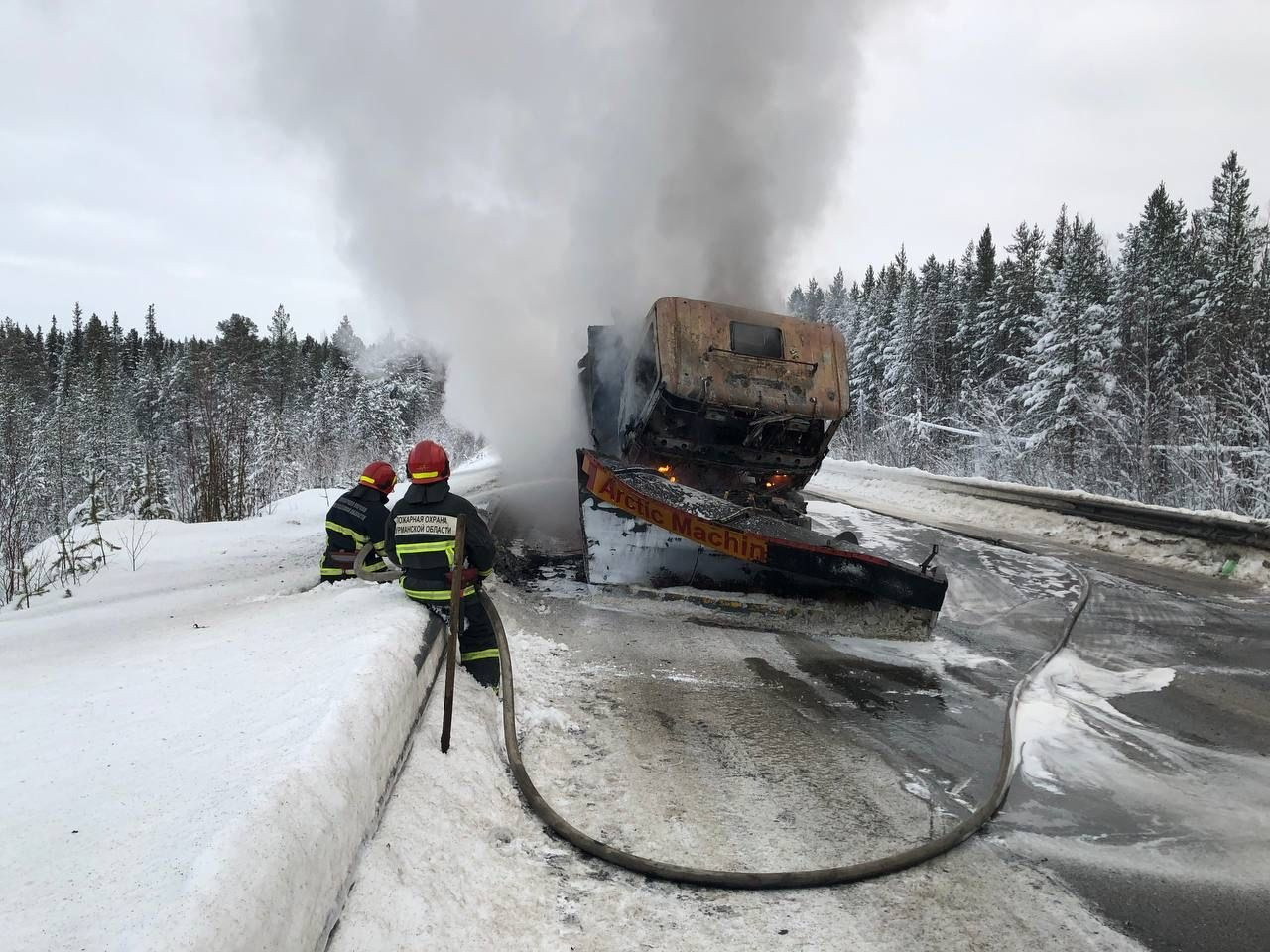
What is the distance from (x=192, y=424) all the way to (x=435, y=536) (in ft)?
42.8

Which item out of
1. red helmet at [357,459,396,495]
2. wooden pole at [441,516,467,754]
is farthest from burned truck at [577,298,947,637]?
wooden pole at [441,516,467,754]

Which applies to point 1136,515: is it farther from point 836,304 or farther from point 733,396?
point 836,304

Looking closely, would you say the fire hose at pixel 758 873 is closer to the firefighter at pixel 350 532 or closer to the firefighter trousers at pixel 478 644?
the firefighter trousers at pixel 478 644

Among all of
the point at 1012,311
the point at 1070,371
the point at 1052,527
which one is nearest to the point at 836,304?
the point at 1012,311

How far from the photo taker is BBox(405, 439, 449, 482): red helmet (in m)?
3.89

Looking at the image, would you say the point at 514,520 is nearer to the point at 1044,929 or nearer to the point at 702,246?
the point at 702,246

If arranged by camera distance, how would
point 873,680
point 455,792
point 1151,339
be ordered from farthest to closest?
Result: 1. point 1151,339
2. point 873,680
3. point 455,792

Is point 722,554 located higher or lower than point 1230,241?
lower

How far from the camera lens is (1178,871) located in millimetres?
2660

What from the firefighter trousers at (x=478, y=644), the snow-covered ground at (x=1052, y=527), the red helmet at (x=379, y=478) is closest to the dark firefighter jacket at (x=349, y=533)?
the red helmet at (x=379, y=478)

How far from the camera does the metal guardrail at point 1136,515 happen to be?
8.16 m

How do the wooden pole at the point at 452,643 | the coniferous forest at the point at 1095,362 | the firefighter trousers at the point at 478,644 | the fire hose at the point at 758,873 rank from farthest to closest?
1. the coniferous forest at the point at 1095,362
2. the firefighter trousers at the point at 478,644
3. the wooden pole at the point at 452,643
4. the fire hose at the point at 758,873

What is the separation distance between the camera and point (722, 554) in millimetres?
5875

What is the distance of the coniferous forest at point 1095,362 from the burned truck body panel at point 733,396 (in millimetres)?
9072
